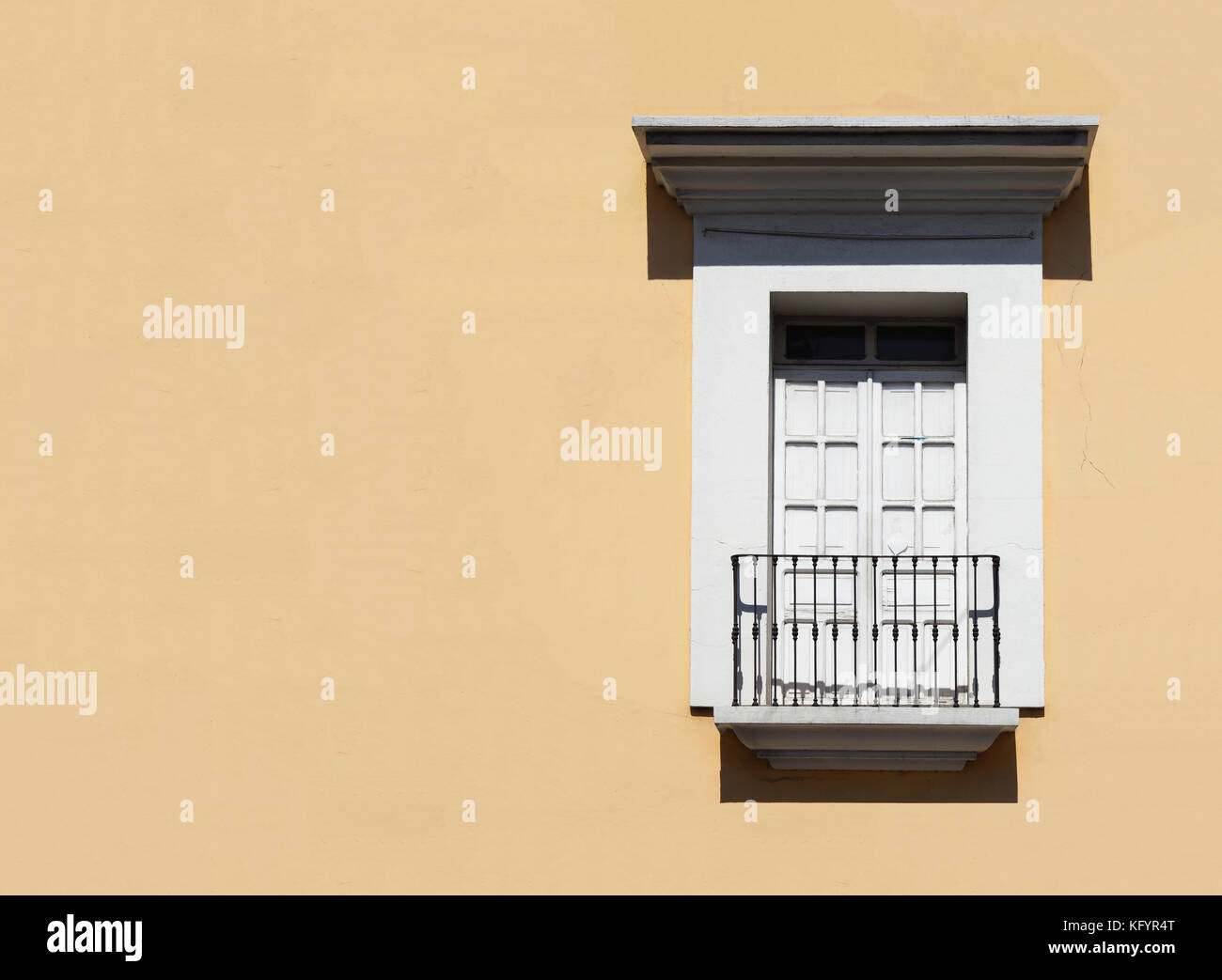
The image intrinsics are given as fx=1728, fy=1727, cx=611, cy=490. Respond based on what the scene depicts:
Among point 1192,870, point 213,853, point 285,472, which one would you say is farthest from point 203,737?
point 1192,870

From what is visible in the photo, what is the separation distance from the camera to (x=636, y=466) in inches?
371

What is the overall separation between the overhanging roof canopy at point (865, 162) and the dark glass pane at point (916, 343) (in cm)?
73

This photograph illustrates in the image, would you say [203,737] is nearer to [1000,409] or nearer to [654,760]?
[654,760]

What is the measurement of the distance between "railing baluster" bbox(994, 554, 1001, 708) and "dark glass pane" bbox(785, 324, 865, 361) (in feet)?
4.87

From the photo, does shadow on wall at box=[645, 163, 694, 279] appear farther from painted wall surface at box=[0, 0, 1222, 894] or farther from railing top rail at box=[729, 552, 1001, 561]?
railing top rail at box=[729, 552, 1001, 561]

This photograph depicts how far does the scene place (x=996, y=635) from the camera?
912cm

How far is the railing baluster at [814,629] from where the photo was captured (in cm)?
897

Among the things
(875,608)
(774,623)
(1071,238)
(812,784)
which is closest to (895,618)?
(875,608)

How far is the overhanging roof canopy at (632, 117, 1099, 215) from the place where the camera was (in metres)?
9.08

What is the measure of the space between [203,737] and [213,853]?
0.63 metres

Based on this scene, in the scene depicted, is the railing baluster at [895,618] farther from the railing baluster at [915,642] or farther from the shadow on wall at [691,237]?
the shadow on wall at [691,237]

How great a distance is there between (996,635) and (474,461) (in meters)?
2.96

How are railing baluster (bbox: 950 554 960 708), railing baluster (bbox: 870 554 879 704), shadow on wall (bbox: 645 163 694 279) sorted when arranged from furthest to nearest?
shadow on wall (bbox: 645 163 694 279) → railing baluster (bbox: 870 554 879 704) → railing baluster (bbox: 950 554 960 708)

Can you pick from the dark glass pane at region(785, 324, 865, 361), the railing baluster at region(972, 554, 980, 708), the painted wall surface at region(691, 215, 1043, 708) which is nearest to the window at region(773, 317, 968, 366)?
the dark glass pane at region(785, 324, 865, 361)
